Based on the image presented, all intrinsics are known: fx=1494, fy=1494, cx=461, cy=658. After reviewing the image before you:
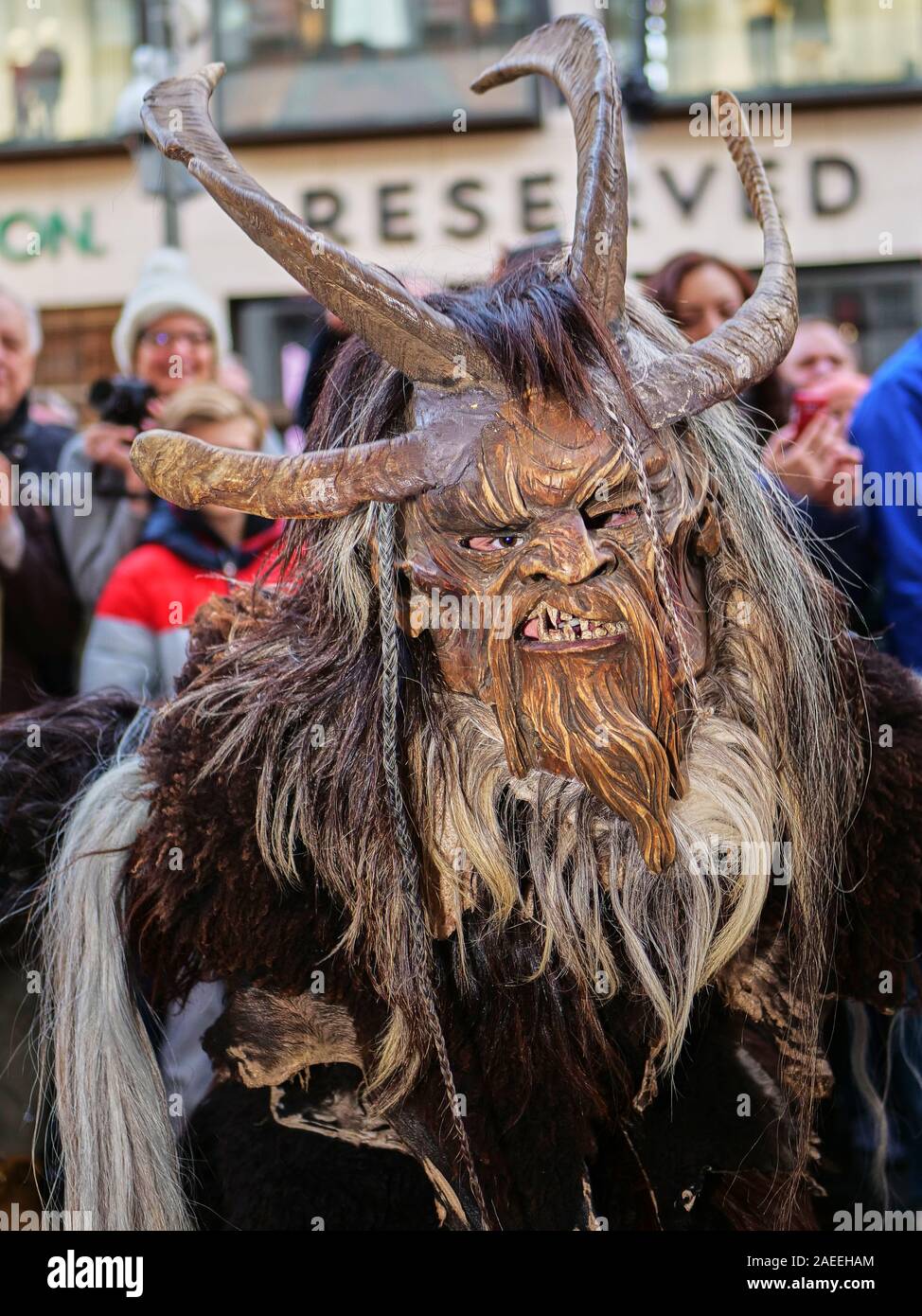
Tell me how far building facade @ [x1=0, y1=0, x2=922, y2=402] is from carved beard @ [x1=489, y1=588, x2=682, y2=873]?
229 inches

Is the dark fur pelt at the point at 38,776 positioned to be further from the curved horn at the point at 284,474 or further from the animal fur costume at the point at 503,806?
the curved horn at the point at 284,474

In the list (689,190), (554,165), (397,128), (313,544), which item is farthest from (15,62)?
(313,544)

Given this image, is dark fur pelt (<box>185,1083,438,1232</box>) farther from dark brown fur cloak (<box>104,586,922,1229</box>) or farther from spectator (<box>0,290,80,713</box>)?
spectator (<box>0,290,80,713</box>)

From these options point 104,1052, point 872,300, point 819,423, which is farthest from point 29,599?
point 872,300

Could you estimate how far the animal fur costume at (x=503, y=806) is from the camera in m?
1.68

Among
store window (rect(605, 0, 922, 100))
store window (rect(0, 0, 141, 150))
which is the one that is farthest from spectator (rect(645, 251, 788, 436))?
store window (rect(0, 0, 141, 150))

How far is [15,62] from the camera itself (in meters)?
8.09

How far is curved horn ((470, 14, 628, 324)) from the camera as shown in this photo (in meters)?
1.77

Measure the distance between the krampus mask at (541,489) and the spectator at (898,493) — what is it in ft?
3.12

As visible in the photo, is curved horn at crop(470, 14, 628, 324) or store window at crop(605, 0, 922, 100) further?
store window at crop(605, 0, 922, 100)

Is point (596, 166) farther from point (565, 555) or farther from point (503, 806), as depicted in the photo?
point (503, 806)

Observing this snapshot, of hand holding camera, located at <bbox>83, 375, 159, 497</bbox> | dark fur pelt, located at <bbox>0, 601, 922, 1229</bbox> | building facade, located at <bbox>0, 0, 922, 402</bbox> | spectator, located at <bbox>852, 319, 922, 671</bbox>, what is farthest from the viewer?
building facade, located at <bbox>0, 0, 922, 402</bbox>

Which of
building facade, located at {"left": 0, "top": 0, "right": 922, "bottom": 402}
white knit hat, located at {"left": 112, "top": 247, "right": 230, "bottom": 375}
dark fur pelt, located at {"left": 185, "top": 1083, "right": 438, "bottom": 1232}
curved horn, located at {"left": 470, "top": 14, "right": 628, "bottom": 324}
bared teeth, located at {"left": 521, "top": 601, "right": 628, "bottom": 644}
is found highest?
building facade, located at {"left": 0, "top": 0, "right": 922, "bottom": 402}

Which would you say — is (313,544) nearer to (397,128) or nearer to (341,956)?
(341,956)
